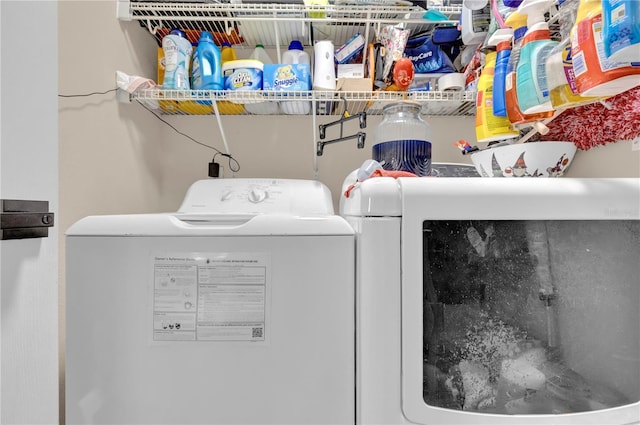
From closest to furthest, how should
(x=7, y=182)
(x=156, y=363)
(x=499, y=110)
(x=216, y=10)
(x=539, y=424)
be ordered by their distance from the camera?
(x=7, y=182) < (x=539, y=424) < (x=156, y=363) < (x=499, y=110) < (x=216, y=10)

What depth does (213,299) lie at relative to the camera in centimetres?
90

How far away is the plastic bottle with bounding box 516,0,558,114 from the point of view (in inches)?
37.9

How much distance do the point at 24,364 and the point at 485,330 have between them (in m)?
0.99

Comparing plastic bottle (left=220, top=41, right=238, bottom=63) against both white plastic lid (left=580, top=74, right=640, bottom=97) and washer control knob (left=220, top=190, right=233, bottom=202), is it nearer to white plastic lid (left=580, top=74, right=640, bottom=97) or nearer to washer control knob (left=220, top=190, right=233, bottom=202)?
washer control knob (left=220, top=190, right=233, bottom=202)

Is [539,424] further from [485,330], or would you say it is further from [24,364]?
[24,364]

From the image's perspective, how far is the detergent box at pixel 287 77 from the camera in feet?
4.75

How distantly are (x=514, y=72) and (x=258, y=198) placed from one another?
0.95m

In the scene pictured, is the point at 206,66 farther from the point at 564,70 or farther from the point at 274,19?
the point at 564,70

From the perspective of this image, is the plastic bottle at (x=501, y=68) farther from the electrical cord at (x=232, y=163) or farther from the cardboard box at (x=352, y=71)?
the electrical cord at (x=232, y=163)

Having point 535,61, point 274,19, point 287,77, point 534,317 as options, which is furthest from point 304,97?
point 534,317

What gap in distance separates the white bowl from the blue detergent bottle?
111 cm

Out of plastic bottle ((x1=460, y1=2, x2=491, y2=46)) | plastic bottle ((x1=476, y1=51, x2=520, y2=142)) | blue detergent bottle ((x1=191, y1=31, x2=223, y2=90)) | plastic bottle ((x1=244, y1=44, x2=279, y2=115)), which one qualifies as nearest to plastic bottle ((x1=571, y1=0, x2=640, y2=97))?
A: plastic bottle ((x1=476, y1=51, x2=520, y2=142))

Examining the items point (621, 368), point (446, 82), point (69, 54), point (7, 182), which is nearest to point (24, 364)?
point (7, 182)

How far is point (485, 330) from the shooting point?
837 mm
